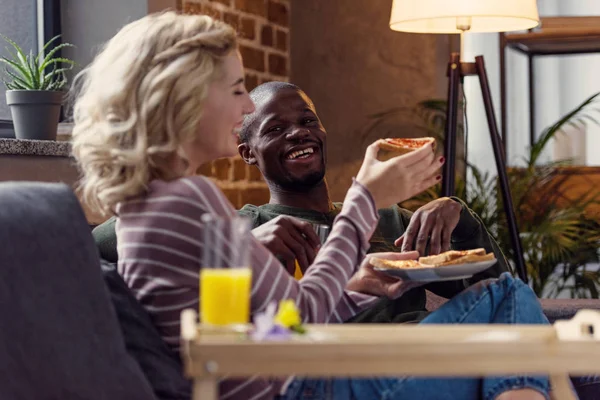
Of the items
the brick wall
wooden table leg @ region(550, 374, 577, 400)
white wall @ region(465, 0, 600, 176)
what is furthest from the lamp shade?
wooden table leg @ region(550, 374, 577, 400)

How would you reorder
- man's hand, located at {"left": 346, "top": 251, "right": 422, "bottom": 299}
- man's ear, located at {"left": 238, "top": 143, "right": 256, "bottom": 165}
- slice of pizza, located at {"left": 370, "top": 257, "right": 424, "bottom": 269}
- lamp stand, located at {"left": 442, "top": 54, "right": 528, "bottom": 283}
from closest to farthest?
slice of pizza, located at {"left": 370, "top": 257, "right": 424, "bottom": 269}, man's hand, located at {"left": 346, "top": 251, "right": 422, "bottom": 299}, man's ear, located at {"left": 238, "top": 143, "right": 256, "bottom": 165}, lamp stand, located at {"left": 442, "top": 54, "right": 528, "bottom": 283}

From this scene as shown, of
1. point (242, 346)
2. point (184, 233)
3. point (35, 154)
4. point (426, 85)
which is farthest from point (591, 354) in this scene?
point (426, 85)

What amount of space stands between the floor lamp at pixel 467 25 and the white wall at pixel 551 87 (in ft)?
3.30

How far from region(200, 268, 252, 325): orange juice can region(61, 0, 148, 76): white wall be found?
221 cm

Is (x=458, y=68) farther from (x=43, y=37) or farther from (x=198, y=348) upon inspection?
(x=198, y=348)

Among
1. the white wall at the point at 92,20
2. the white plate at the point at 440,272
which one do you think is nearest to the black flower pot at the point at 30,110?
the white wall at the point at 92,20

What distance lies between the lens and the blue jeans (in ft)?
5.58

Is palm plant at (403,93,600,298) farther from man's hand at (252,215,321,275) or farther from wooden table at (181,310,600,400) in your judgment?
wooden table at (181,310,600,400)

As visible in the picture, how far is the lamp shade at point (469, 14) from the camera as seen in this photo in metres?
3.33

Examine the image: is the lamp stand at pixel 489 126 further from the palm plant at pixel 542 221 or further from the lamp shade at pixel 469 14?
the palm plant at pixel 542 221

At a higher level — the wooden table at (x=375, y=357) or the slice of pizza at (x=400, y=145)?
the slice of pizza at (x=400, y=145)

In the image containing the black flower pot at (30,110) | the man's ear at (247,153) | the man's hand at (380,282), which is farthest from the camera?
the black flower pot at (30,110)

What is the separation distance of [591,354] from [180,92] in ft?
2.49

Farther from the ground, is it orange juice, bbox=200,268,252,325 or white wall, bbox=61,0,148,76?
white wall, bbox=61,0,148,76
